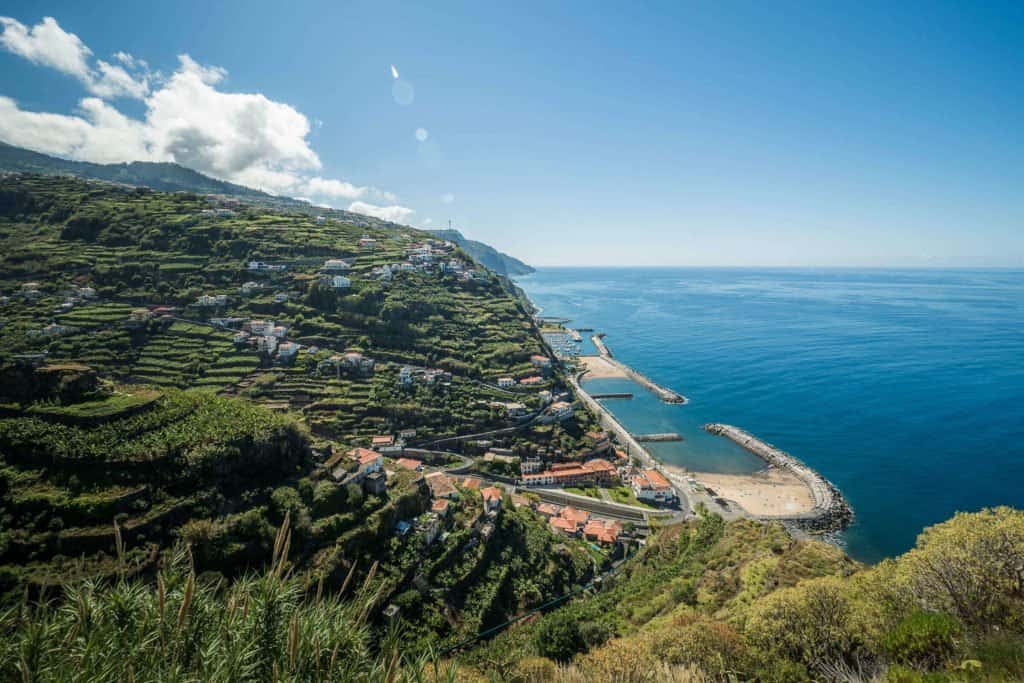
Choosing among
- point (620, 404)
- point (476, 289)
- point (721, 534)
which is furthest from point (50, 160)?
point (721, 534)

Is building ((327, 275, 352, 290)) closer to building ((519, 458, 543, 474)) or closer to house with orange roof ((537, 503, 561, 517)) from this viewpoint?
building ((519, 458, 543, 474))

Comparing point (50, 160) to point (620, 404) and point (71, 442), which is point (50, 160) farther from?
point (620, 404)

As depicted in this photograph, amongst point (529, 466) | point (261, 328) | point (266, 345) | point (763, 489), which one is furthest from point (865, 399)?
point (261, 328)

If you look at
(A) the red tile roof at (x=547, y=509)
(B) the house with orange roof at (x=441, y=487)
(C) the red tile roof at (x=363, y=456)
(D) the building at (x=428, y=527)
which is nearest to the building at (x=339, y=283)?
(B) the house with orange roof at (x=441, y=487)

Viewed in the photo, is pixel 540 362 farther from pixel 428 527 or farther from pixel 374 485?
pixel 428 527

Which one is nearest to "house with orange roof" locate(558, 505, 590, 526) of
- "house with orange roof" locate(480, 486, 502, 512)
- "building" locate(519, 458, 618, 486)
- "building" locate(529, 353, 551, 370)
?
"building" locate(519, 458, 618, 486)

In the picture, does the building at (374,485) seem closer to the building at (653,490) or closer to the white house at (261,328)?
the building at (653,490)
